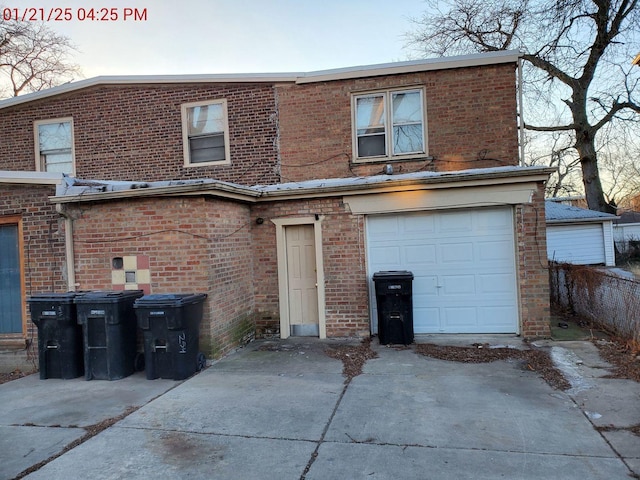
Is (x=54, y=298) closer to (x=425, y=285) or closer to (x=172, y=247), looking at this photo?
(x=172, y=247)

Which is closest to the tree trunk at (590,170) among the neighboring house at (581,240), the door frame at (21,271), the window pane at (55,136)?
the neighboring house at (581,240)

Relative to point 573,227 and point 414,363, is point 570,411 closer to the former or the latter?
point 414,363

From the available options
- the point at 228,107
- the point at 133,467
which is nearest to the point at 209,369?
the point at 133,467

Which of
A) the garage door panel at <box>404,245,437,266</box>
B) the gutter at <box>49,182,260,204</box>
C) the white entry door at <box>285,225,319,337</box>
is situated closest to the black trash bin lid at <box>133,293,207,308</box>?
the gutter at <box>49,182,260,204</box>

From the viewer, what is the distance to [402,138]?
919 cm

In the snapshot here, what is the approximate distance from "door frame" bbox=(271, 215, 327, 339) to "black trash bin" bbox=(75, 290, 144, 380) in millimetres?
2933

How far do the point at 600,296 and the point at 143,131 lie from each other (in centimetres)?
1016

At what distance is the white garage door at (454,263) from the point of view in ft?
25.5

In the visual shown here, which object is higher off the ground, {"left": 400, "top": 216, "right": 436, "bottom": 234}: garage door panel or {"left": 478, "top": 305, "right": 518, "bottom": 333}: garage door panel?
{"left": 400, "top": 216, "right": 436, "bottom": 234}: garage door panel

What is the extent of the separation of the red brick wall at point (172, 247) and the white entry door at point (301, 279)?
1.36 m

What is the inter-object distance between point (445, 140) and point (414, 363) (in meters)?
4.67

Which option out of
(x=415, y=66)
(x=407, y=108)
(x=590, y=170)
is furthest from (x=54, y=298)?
(x=590, y=170)

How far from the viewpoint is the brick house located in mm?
7012

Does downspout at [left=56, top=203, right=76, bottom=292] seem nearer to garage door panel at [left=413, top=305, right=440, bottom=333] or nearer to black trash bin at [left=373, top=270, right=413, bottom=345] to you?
black trash bin at [left=373, top=270, right=413, bottom=345]
